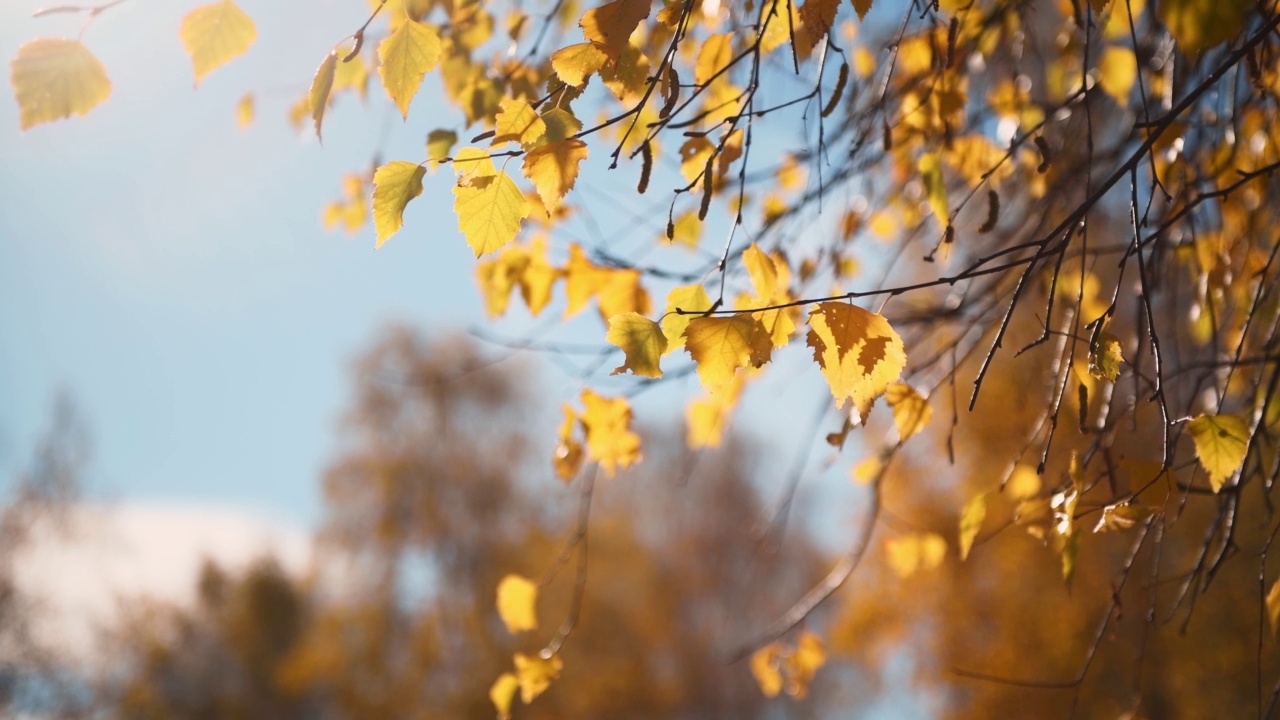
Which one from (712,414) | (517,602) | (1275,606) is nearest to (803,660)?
(712,414)

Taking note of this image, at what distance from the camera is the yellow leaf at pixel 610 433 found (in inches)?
54.9

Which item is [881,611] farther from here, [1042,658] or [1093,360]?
[1093,360]

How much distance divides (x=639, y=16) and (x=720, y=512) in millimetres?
12267

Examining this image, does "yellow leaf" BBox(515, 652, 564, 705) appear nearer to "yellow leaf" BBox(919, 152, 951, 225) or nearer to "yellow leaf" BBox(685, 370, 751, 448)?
"yellow leaf" BBox(685, 370, 751, 448)

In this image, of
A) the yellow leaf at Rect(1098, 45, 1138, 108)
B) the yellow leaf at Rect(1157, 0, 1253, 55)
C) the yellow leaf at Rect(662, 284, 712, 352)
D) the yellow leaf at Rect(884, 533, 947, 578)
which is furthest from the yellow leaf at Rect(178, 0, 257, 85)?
the yellow leaf at Rect(884, 533, 947, 578)

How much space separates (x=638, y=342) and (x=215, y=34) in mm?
570

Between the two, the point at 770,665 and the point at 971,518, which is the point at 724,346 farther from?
the point at 770,665

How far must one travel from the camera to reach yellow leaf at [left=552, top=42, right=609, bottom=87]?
799 mm

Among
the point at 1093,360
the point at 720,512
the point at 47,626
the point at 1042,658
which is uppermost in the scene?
the point at 1093,360

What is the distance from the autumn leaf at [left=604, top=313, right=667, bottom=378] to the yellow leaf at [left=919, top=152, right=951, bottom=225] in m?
0.60

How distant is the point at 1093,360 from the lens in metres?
0.79

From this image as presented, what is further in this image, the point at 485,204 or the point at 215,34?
the point at 215,34

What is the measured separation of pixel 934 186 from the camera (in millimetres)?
1274

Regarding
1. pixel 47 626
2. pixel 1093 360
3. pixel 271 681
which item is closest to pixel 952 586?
pixel 1093 360
